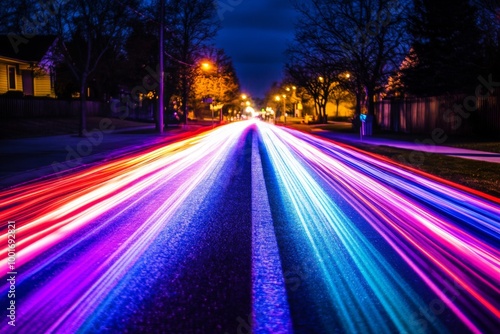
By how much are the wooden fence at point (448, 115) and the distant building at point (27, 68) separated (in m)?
27.9

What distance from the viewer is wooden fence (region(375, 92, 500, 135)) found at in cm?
2623

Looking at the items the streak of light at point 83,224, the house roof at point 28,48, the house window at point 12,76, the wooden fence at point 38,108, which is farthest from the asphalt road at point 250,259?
the house roof at point 28,48

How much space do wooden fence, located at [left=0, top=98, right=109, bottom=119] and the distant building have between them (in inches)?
112

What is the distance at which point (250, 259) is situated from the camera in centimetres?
611

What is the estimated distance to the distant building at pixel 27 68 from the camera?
43000 mm

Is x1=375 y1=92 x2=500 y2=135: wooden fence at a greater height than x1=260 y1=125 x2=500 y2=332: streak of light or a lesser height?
greater

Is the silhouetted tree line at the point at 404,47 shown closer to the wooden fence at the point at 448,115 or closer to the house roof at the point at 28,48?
the wooden fence at the point at 448,115

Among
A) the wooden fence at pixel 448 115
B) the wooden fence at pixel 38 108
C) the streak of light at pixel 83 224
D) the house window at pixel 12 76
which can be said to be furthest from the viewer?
the house window at pixel 12 76

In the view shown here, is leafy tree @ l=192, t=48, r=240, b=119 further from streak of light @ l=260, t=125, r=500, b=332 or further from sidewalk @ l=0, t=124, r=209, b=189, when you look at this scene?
streak of light @ l=260, t=125, r=500, b=332

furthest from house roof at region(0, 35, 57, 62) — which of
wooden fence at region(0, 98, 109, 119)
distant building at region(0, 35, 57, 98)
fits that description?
wooden fence at region(0, 98, 109, 119)

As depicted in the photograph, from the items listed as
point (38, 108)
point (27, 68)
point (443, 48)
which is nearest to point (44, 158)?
point (38, 108)

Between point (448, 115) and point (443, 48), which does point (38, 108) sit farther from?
point (443, 48)

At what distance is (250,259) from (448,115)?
2674 centimetres

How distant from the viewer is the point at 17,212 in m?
8.92
